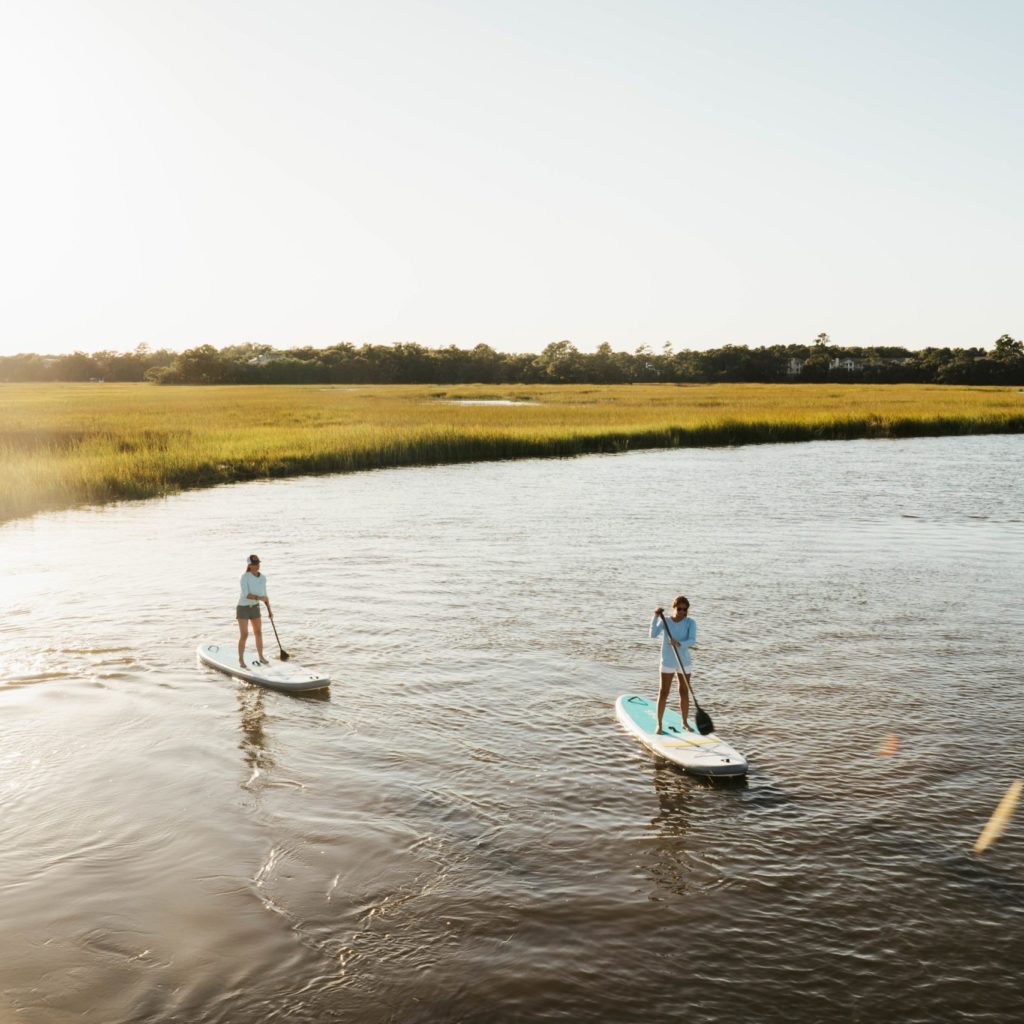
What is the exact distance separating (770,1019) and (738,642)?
11676 mm

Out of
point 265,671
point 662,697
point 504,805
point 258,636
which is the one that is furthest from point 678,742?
point 258,636

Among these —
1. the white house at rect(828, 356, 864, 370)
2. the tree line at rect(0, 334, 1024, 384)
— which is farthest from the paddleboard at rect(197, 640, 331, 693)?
the white house at rect(828, 356, 864, 370)

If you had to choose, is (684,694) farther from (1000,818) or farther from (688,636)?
(1000,818)

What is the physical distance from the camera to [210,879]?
9758 millimetres

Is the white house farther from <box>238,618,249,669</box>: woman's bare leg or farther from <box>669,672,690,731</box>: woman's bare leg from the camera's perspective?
<box>669,672,690,731</box>: woman's bare leg

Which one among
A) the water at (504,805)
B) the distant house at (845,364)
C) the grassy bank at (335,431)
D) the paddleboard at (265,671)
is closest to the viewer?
the water at (504,805)

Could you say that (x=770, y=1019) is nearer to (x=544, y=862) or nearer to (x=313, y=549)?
(x=544, y=862)

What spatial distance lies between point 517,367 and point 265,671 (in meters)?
174

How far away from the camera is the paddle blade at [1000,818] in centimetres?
1053

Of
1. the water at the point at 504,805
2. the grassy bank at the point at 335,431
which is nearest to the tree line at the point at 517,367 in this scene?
the grassy bank at the point at 335,431

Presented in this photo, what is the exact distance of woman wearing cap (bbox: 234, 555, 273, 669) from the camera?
1598 cm

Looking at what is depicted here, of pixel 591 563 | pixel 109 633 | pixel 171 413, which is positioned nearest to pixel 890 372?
pixel 171 413

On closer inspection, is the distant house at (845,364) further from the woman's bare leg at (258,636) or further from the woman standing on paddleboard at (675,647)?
the woman standing on paddleboard at (675,647)

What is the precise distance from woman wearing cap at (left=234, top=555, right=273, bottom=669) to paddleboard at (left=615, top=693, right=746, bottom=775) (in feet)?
19.4
